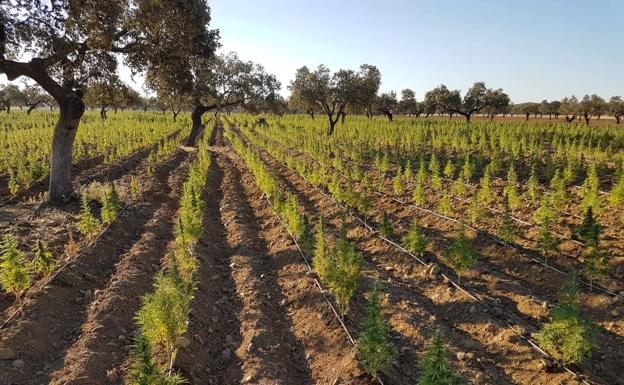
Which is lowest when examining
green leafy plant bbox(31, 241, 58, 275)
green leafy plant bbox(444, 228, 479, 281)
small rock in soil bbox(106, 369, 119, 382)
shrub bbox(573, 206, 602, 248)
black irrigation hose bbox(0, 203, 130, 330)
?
small rock in soil bbox(106, 369, 119, 382)

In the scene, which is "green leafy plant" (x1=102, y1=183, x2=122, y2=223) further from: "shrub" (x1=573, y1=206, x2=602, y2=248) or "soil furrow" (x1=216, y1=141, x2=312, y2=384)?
"shrub" (x1=573, y1=206, x2=602, y2=248)

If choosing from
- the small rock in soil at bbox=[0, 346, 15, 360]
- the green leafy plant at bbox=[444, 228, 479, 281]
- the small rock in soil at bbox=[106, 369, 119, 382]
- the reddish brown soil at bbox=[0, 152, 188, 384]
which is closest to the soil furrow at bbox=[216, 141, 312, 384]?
the small rock in soil at bbox=[106, 369, 119, 382]

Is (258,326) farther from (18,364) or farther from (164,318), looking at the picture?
(18,364)

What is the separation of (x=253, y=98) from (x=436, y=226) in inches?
1006

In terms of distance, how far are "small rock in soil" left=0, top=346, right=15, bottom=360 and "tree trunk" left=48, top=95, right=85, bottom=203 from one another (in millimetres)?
9199

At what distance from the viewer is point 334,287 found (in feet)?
23.8

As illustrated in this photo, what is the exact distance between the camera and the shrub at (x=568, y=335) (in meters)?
5.43

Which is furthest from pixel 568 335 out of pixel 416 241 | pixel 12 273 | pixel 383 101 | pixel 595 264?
pixel 383 101

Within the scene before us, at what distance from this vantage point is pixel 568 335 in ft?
18.3

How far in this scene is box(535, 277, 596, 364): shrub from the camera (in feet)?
17.8

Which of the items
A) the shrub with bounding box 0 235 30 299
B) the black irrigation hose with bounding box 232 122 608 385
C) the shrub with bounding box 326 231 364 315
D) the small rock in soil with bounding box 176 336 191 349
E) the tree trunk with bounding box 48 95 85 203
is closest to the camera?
the black irrigation hose with bounding box 232 122 608 385

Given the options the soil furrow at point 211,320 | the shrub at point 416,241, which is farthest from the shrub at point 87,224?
the shrub at point 416,241

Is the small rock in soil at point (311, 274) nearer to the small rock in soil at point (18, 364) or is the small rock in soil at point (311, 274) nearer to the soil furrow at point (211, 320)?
the soil furrow at point (211, 320)

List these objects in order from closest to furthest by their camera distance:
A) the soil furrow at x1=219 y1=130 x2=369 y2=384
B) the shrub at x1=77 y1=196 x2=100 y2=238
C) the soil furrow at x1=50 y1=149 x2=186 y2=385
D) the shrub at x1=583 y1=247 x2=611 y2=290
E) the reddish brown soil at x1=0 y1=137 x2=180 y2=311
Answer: the soil furrow at x1=50 y1=149 x2=186 y2=385 < the soil furrow at x1=219 y1=130 x2=369 y2=384 < the shrub at x1=583 y1=247 x2=611 y2=290 < the reddish brown soil at x1=0 y1=137 x2=180 y2=311 < the shrub at x1=77 y1=196 x2=100 y2=238
